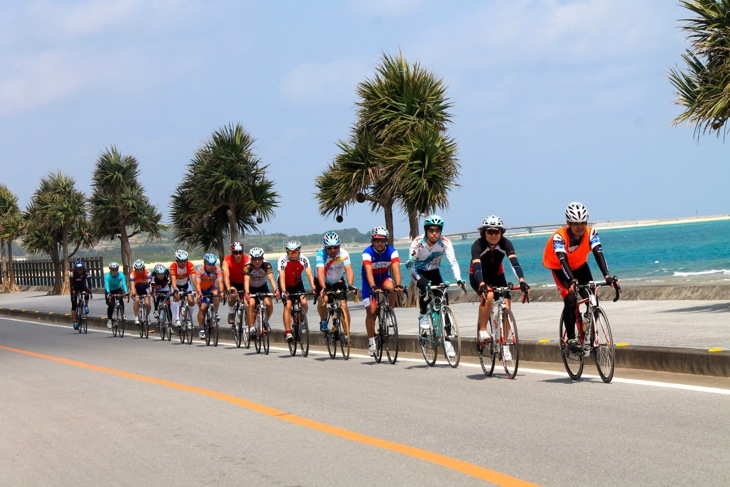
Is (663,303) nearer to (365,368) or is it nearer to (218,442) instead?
(365,368)

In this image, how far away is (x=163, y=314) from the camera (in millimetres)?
25312

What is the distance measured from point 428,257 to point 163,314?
12373 millimetres

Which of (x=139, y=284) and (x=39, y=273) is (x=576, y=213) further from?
(x=39, y=273)

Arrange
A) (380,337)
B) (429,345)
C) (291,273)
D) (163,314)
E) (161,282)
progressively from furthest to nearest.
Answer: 1. (161,282)
2. (163,314)
3. (291,273)
4. (380,337)
5. (429,345)

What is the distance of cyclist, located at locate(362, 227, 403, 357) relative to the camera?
14.9 metres

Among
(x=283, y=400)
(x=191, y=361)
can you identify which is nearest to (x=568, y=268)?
(x=283, y=400)

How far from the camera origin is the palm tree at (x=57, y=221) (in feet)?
209

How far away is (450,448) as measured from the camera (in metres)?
8.12

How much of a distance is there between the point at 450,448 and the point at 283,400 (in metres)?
3.79

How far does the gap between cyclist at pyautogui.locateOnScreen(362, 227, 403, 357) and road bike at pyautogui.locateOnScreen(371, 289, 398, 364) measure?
91 millimetres

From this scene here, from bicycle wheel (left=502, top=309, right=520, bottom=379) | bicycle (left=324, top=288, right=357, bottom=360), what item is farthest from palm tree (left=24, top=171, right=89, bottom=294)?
bicycle wheel (left=502, top=309, right=520, bottom=379)

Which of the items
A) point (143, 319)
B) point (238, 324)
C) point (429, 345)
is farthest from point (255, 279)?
point (143, 319)

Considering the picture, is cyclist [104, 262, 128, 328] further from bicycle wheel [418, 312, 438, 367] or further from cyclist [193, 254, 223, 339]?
bicycle wheel [418, 312, 438, 367]

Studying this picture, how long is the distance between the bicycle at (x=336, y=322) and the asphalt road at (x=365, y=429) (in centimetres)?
146
